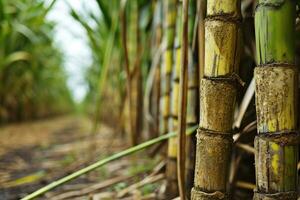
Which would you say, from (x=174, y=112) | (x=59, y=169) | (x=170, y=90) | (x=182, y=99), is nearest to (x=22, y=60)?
(x=59, y=169)

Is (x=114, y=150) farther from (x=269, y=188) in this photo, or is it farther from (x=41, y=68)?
(x=41, y=68)

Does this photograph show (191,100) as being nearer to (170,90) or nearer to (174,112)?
(174,112)

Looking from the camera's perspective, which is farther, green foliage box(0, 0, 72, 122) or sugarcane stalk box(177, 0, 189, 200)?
green foliage box(0, 0, 72, 122)

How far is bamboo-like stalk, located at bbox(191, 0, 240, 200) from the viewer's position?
45 centimetres

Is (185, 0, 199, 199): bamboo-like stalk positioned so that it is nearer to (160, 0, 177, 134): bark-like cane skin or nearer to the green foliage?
(160, 0, 177, 134): bark-like cane skin

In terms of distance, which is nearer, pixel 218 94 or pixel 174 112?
pixel 218 94

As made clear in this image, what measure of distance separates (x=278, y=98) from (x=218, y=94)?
0.08 metres

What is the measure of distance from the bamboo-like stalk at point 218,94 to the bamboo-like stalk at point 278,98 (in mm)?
46

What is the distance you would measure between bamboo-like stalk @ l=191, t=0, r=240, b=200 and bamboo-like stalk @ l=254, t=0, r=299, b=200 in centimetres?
5

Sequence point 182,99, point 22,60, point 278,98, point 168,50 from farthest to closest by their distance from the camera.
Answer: point 22,60
point 168,50
point 182,99
point 278,98

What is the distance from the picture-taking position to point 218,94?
0.46 metres

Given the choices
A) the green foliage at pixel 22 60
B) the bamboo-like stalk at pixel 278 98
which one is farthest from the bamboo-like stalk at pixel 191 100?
the green foliage at pixel 22 60

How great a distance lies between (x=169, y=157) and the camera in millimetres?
732

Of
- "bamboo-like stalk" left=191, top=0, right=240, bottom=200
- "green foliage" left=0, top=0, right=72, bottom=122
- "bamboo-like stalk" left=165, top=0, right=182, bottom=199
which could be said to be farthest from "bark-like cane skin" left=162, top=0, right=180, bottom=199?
"green foliage" left=0, top=0, right=72, bottom=122
